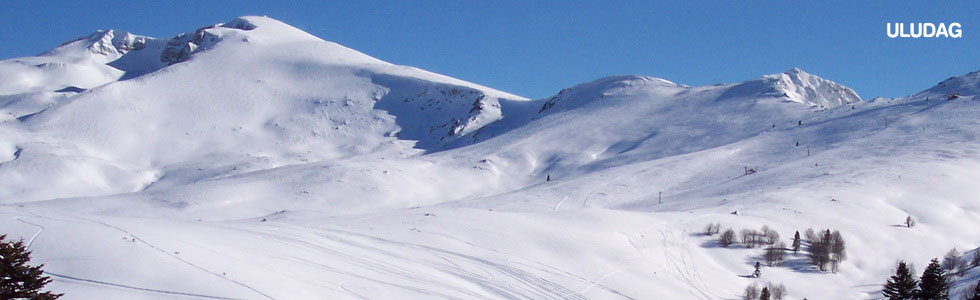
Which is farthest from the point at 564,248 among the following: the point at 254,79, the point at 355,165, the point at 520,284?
the point at 254,79

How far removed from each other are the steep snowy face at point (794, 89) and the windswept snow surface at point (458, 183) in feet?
3.45

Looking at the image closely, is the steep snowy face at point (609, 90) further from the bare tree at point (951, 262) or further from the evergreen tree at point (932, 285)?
the evergreen tree at point (932, 285)

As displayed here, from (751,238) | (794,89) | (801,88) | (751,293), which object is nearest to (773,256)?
(751,238)

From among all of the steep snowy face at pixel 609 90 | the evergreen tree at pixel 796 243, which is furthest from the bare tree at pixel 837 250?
the steep snowy face at pixel 609 90

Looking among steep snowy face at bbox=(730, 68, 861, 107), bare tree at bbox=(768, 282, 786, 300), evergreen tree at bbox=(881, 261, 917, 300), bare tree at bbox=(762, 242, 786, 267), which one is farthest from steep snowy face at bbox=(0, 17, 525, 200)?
evergreen tree at bbox=(881, 261, 917, 300)

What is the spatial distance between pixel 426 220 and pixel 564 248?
878cm

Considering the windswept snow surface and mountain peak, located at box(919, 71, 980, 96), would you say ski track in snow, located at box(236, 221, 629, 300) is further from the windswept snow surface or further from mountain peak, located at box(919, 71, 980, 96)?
mountain peak, located at box(919, 71, 980, 96)

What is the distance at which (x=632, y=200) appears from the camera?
234ft

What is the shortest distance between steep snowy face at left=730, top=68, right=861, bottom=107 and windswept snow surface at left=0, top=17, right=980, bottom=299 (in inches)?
41.4

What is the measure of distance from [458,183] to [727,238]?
209ft

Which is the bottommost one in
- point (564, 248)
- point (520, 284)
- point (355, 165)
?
point (520, 284)

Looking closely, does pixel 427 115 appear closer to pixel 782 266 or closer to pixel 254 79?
pixel 254 79

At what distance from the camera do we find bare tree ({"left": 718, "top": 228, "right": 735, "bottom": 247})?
3972 cm

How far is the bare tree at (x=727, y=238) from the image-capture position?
3972cm
